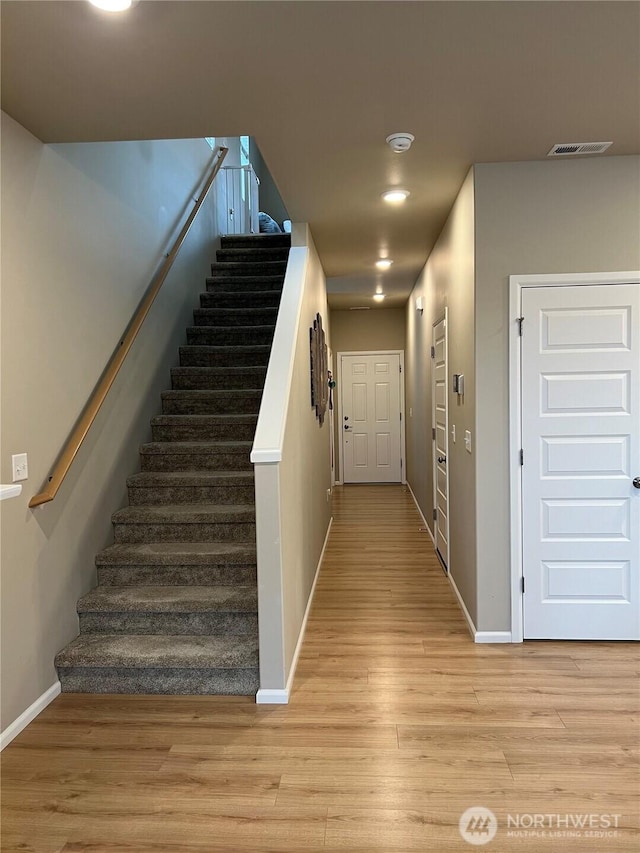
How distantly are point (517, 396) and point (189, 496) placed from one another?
6.82 feet

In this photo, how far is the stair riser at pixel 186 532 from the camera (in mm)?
3287

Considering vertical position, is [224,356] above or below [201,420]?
above

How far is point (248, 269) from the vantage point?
5.65m

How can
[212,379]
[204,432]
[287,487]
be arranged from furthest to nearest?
[212,379]
[204,432]
[287,487]

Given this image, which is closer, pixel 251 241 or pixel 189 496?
pixel 189 496

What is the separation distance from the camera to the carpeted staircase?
2.64 m

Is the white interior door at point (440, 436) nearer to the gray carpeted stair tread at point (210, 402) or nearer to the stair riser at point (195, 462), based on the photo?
the gray carpeted stair tread at point (210, 402)

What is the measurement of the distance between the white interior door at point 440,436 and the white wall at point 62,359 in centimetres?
221

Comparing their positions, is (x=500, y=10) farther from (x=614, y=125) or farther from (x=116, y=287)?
(x=116, y=287)

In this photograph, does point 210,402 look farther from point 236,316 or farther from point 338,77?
point 338,77

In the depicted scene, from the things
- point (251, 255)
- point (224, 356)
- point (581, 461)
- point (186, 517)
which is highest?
point (251, 255)

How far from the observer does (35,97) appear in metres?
2.23

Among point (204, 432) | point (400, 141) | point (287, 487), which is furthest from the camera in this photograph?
point (204, 432)

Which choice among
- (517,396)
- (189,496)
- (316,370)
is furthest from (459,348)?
(189,496)
